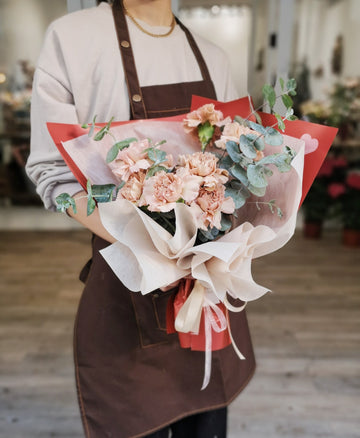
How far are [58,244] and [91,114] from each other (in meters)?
3.35

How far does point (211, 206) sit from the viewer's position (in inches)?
28.5

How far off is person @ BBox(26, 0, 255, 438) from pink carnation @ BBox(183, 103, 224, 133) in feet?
0.59

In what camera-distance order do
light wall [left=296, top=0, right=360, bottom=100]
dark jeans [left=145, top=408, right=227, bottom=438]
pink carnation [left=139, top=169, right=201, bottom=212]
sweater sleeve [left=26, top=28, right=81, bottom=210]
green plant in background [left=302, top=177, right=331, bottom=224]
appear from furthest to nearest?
light wall [left=296, top=0, right=360, bottom=100], green plant in background [left=302, top=177, right=331, bottom=224], dark jeans [left=145, top=408, right=227, bottom=438], sweater sleeve [left=26, top=28, right=81, bottom=210], pink carnation [left=139, top=169, right=201, bottom=212]

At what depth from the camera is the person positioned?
0.96 metres

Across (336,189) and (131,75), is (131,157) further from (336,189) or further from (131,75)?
(336,189)

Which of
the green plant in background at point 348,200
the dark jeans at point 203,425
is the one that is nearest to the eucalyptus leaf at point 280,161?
the dark jeans at point 203,425

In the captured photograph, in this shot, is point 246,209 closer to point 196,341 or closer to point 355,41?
point 196,341

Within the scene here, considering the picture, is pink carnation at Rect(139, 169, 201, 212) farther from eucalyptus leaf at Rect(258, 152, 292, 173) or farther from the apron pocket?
the apron pocket

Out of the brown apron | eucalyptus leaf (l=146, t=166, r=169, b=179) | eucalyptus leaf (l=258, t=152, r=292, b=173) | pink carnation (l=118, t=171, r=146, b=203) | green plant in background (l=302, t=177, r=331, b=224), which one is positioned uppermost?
eucalyptus leaf (l=258, t=152, r=292, b=173)

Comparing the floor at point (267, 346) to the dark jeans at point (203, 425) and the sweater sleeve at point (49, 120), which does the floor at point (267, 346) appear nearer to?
the dark jeans at point (203, 425)

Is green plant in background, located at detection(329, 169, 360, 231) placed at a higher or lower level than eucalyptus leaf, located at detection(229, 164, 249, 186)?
lower

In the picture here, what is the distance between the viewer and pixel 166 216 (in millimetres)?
769

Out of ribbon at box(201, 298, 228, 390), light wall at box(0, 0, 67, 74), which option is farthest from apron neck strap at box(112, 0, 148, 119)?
light wall at box(0, 0, 67, 74)

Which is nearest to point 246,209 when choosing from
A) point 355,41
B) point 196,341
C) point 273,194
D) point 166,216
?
point 273,194
